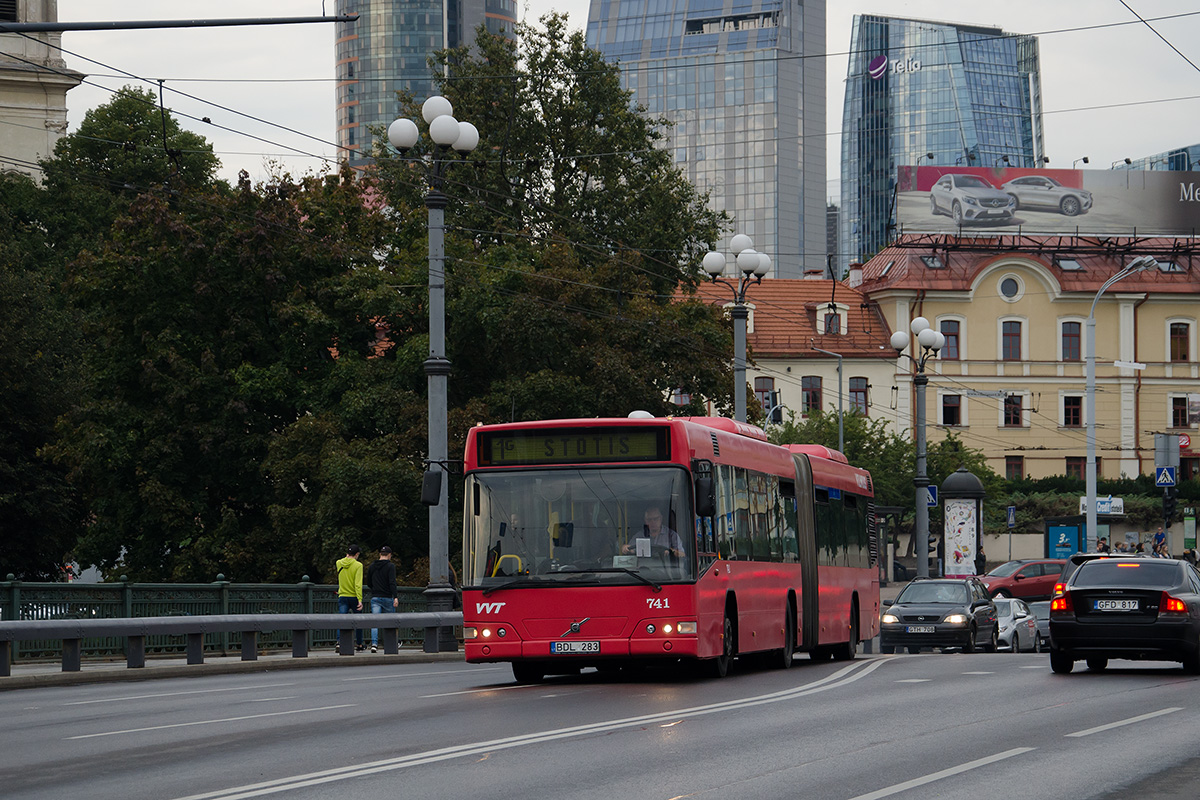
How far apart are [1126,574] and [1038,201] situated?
6672 cm

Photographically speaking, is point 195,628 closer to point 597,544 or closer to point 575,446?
point 575,446

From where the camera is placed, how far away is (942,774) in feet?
35.6

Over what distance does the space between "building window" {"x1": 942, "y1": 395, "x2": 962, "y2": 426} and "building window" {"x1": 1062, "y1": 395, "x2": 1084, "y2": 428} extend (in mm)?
5210

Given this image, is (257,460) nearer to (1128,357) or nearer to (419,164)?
(419,164)

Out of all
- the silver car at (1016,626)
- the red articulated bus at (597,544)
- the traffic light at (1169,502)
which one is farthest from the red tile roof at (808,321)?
the red articulated bus at (597,544)

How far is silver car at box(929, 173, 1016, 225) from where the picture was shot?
8438cm

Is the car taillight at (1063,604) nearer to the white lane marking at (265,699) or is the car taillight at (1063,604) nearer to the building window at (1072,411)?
the white lane marking at (265,699)

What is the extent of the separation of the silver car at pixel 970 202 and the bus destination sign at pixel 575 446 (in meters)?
67.9

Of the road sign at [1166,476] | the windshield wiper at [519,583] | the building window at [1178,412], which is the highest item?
the building window at [1178,412]

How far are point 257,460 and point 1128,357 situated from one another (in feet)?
179

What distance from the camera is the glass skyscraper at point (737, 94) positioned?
18838cm

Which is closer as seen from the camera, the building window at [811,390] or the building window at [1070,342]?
the building window at [811,390]

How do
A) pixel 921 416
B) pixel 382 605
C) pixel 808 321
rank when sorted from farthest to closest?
pixel 808 321 → pixel 921 416 → pixel 382 605

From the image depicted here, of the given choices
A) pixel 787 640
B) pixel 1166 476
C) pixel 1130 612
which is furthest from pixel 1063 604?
pixel 1166 476
